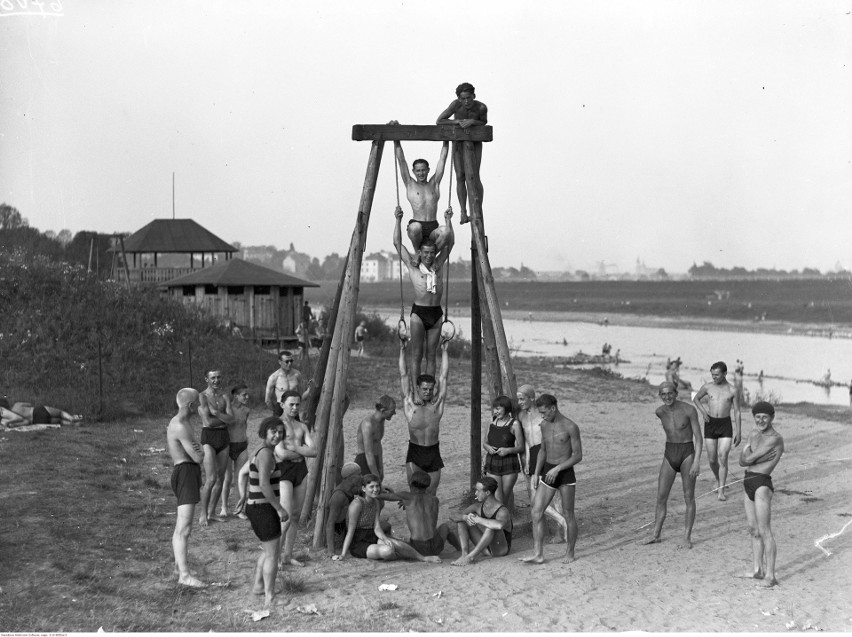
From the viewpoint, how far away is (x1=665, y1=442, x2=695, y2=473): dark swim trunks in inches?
391

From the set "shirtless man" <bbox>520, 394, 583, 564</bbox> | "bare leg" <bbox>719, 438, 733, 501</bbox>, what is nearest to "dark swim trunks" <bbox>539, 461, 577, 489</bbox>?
"shirtless man" <bbox>520, 394, 583, 564</bbox>

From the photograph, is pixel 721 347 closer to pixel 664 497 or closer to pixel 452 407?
pixel 452 407

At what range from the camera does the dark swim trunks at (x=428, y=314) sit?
35.1 feet

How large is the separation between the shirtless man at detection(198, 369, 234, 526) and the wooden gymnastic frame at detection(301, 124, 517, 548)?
37.2 inches

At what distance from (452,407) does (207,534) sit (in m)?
11.2

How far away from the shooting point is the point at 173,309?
24.8m

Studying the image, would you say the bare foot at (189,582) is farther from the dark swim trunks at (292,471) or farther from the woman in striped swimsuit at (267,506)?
the dark swim trunks at (292,471)

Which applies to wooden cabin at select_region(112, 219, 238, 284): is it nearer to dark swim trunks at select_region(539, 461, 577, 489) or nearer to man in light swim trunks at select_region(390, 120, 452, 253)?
man in light swim trunks at select_region(390, 120, 452, 253)

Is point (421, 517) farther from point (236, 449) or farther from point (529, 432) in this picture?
point (236, 449)

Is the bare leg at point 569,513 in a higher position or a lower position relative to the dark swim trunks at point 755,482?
lower

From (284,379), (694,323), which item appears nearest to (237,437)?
(284,379)

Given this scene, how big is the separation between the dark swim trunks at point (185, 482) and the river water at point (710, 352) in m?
21.2

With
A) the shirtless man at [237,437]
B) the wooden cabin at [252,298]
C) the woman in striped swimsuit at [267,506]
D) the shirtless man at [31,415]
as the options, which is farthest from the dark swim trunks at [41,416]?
the wooden cabin at [252,298]

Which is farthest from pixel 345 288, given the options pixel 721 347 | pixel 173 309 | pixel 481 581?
pixel 721 347
